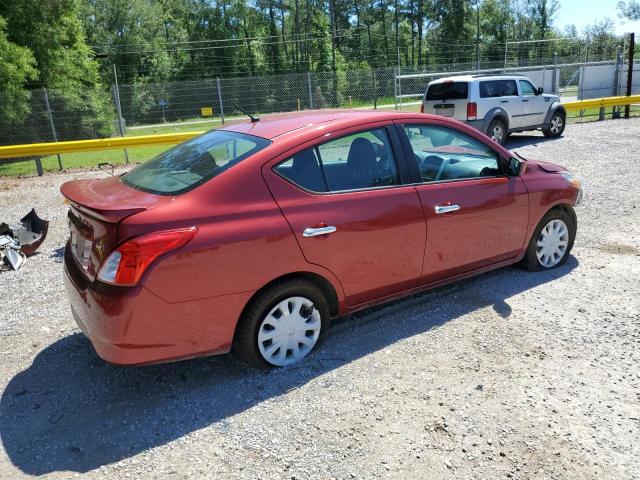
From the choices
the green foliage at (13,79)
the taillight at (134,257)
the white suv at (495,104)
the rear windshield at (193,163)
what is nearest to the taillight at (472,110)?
the white suv at (495,104)

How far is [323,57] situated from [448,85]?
4761 centimetres

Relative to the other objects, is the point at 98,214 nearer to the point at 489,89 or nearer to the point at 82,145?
the point at 82,145

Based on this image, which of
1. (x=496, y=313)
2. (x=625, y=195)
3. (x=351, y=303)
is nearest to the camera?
(x=351, y=303)

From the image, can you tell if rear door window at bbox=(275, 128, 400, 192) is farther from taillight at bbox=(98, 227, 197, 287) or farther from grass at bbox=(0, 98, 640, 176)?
grass at bbox=(0, 98, 640, 176)

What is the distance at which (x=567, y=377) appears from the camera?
3.47 metres

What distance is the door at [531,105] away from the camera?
1414 centimetres

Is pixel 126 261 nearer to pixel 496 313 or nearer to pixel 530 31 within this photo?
pixel 496 313

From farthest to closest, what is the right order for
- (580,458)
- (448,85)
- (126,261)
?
1. (448,85)
2. (126,261)
3. (580,458)

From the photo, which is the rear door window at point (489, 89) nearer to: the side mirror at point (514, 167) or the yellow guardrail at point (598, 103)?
the yellow guardrail at point (598, 103)

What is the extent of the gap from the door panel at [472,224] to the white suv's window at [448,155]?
0.31ft

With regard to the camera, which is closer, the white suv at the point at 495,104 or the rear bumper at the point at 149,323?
→ the rear bumper at the point at 149,323

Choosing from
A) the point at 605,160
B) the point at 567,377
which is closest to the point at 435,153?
the point at 567,377

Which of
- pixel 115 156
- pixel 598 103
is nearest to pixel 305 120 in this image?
pixel 115 156

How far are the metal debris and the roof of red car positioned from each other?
10.7 ft
